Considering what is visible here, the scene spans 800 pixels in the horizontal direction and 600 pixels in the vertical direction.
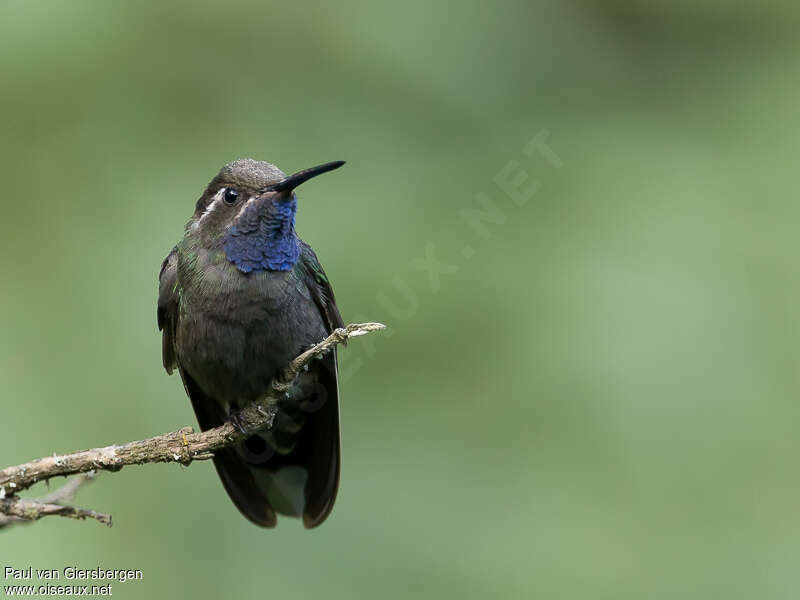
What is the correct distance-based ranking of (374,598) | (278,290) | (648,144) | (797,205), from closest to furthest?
(278,290), (374,598), (797,205), (648,144)

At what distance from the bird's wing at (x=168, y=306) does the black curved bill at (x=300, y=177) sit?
2.15ft

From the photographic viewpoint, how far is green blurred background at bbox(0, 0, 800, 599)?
4391mm

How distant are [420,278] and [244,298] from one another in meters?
0.96

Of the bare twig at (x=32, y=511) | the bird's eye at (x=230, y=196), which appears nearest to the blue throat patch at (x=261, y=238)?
the bird's eye at (x=230, y=196)

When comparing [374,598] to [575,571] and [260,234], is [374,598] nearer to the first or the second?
[575,571]

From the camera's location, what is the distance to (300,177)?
386cm

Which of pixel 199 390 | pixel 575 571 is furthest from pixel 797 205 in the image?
pixel 199 390

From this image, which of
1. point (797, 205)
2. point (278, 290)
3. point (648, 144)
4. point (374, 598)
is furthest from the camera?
point (648, 144)

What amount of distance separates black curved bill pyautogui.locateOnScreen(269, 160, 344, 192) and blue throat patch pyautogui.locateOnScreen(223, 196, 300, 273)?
0.08 metres

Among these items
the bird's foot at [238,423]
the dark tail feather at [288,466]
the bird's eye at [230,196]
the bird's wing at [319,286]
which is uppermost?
the bird's eye at [230,196]

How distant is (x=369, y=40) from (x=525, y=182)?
1.18 metres

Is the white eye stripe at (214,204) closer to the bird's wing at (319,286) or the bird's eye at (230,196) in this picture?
the bird's eye at (230,196)

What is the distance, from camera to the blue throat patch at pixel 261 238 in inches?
160

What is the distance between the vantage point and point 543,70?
5.47 meters
